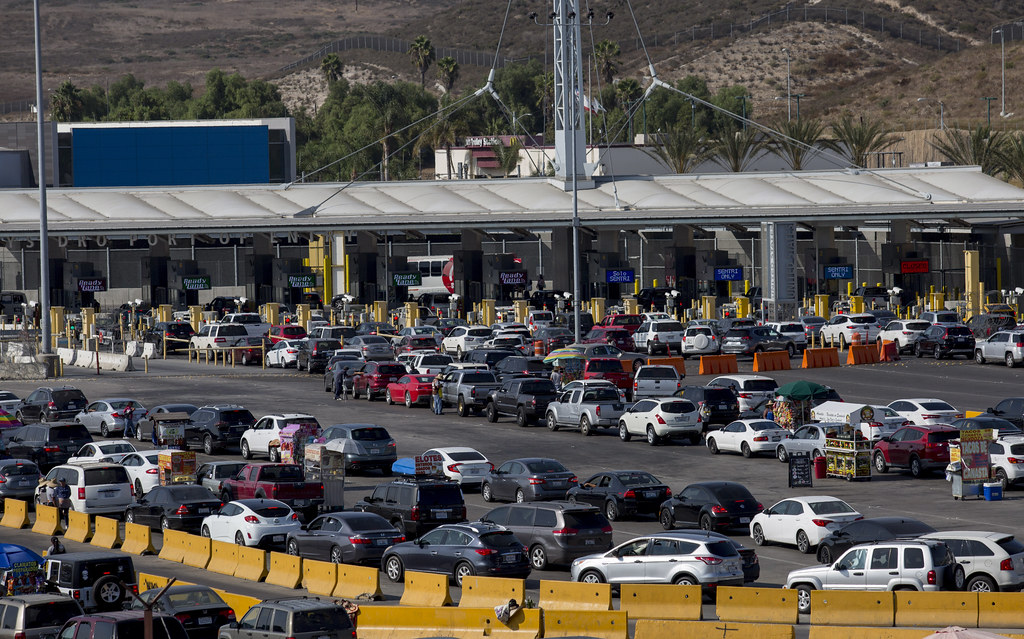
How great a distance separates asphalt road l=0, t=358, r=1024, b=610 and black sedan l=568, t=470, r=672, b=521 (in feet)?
1.03

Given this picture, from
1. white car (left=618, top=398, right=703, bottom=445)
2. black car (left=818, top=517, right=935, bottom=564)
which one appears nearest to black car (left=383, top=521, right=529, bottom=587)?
black car (left=818, top=517, right=935, bottom=564)

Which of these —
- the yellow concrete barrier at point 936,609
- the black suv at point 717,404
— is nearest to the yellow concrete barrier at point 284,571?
the yellow concrete barrier at point 936,609

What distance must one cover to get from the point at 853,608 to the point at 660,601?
2.87 metres

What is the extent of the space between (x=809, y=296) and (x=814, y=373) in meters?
35.5

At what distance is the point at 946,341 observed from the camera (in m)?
55.7

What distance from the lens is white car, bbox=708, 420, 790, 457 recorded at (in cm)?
3678

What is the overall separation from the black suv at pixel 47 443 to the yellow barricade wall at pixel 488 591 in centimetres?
1830

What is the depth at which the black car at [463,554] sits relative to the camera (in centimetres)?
2353

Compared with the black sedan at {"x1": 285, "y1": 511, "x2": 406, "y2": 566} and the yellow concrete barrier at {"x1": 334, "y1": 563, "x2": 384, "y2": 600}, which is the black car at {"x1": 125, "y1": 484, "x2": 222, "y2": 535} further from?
the yellow concrete barrier at {"x1": 334, "y1": 563, "x2": 384, "y2": 600}

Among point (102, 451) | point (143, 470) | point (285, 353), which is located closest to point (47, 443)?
point (102, 451)

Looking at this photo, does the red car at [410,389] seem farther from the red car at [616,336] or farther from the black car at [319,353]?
the red car at [616,336]

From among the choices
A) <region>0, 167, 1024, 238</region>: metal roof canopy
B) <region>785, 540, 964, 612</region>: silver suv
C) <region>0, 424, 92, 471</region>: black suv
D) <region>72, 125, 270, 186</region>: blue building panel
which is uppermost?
<region>72, 125, 270, 186</region>: blue building panel

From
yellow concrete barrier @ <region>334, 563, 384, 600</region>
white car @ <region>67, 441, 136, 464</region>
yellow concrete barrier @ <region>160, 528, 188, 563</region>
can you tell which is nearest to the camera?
yellow concrete barrier @ <region>334, 563, 384, 600</region>

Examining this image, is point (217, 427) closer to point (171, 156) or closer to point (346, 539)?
point (346, 539)
